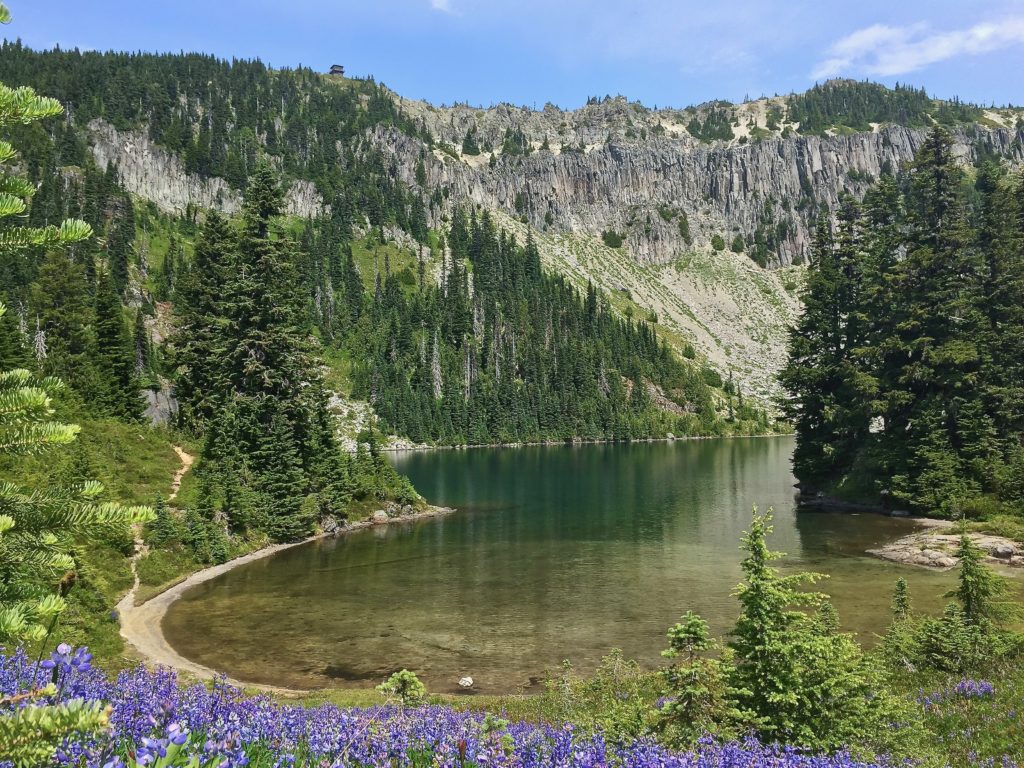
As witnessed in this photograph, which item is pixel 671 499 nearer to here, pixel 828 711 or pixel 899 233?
pixel 899 233

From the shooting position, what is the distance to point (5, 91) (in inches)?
217

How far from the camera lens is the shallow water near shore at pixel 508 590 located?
23.9 meters

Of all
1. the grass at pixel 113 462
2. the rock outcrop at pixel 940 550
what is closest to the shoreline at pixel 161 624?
the grass at pixel 113 462

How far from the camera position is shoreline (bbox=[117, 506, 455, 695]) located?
21.1 meters

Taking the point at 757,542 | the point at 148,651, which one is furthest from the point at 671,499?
the point at 757,542

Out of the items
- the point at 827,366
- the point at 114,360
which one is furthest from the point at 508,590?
the point at 827,366

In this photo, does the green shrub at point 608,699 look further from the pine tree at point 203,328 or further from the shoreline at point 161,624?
the pine tree at point 203,328

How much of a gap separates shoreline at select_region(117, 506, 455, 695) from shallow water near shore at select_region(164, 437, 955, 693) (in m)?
0.69

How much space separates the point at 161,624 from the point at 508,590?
1625 cm

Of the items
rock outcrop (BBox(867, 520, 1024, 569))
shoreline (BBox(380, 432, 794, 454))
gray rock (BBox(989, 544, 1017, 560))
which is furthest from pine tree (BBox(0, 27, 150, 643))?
shoreline (BBox(380, 432, 794, 454))

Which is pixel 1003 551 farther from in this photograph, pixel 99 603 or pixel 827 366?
pixel 99 603

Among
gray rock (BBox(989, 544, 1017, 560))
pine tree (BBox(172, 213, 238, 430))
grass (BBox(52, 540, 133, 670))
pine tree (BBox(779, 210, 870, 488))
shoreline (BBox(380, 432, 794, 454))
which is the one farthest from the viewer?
shoreline (BBox(380, 432, 794, 454))

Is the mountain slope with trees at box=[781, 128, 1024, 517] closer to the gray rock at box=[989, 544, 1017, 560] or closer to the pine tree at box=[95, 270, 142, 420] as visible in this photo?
the gray rock at box=[989, 544, 1017, 560]

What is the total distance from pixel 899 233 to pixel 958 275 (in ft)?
32.2
